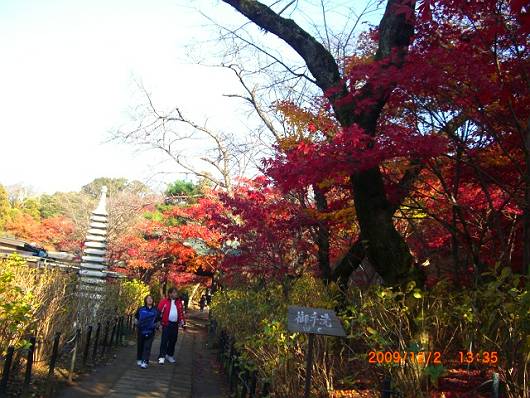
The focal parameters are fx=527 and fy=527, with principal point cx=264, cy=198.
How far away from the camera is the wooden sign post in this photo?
15.9 feet

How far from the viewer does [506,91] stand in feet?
21.7

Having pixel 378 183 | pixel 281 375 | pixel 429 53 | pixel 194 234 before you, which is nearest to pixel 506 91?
pixel 429 53

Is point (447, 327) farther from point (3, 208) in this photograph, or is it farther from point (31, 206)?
point (31, 206)

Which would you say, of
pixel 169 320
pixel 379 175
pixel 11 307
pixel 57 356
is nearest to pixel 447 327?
pixel 379 175

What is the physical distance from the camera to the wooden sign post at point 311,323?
191 inches

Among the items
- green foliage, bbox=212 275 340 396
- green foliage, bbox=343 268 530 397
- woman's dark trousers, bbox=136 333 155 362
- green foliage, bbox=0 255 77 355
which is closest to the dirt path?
woman's dark trousers, bbox=136 333 155 362

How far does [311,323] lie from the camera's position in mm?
4879

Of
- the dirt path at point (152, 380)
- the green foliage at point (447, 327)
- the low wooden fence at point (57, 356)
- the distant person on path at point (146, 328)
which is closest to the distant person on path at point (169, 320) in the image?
the dirt path at point (152, 380)

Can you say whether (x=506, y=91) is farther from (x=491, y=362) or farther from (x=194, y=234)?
(x=194, y=234)

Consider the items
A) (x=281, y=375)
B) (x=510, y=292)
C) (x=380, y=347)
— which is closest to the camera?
(x=510, y=292)

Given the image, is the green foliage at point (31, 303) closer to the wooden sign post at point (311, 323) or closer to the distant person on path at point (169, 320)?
the distant person on path at point (169, 320)

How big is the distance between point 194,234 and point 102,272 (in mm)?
10181
